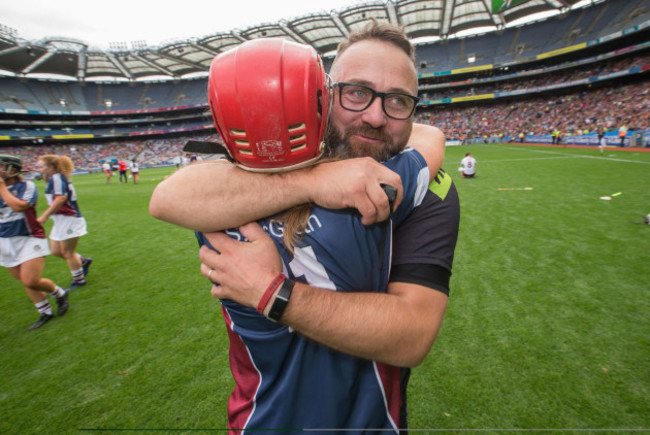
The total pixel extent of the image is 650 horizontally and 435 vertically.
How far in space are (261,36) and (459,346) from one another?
A: 45.2 metres

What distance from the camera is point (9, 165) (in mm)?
4020

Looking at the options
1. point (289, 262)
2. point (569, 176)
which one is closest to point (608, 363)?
point (289, 262)

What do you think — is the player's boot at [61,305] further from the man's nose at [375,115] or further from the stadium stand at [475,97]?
the stadium stand at [475,97]

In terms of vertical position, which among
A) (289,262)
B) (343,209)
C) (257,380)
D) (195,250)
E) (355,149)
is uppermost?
(355,149)

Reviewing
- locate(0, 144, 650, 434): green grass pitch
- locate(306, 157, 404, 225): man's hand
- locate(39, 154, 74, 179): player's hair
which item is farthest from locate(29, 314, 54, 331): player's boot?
locate(306, 157, 404, 225): man's hand

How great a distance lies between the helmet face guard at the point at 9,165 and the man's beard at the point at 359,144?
5074 mm

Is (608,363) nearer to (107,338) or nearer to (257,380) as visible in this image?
(257,380)

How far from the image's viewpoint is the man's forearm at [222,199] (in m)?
1.06

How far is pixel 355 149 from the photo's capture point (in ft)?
5.14

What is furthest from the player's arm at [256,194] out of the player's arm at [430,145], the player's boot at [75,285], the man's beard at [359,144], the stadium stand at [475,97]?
the stadium stand at [475,97]

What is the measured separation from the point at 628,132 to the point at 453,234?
1301 inches

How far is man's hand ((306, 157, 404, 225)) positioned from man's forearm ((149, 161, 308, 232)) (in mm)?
83

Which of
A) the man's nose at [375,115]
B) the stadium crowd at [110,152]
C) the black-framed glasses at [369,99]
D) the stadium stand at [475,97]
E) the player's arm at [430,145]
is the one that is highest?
the stadium stand at [475,97]

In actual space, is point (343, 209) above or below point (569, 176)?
above
